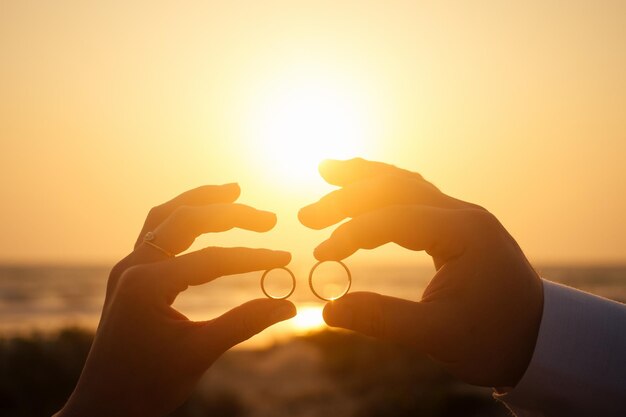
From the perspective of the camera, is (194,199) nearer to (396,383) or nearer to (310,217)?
(310,217)

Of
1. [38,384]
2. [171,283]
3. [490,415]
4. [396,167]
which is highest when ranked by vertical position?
[396,167]

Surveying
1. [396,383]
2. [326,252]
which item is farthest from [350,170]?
[396,383]

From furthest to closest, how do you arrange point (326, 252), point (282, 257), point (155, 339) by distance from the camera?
point (282, 257), point (326, 252), point (155, 339)

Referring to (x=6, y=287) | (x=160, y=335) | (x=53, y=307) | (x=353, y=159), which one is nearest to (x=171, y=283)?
(x=160, y=335)

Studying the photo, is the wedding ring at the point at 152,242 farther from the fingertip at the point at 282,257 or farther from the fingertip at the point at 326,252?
the fingertip at the point at 326,252

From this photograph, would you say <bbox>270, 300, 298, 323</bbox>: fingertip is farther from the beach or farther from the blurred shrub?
the beach

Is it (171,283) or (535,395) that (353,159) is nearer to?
(171,283)

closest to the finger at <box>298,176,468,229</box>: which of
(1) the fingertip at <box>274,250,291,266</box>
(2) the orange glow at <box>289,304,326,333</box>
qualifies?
(1) the fingertip at <box>274,250,291,266</box>
